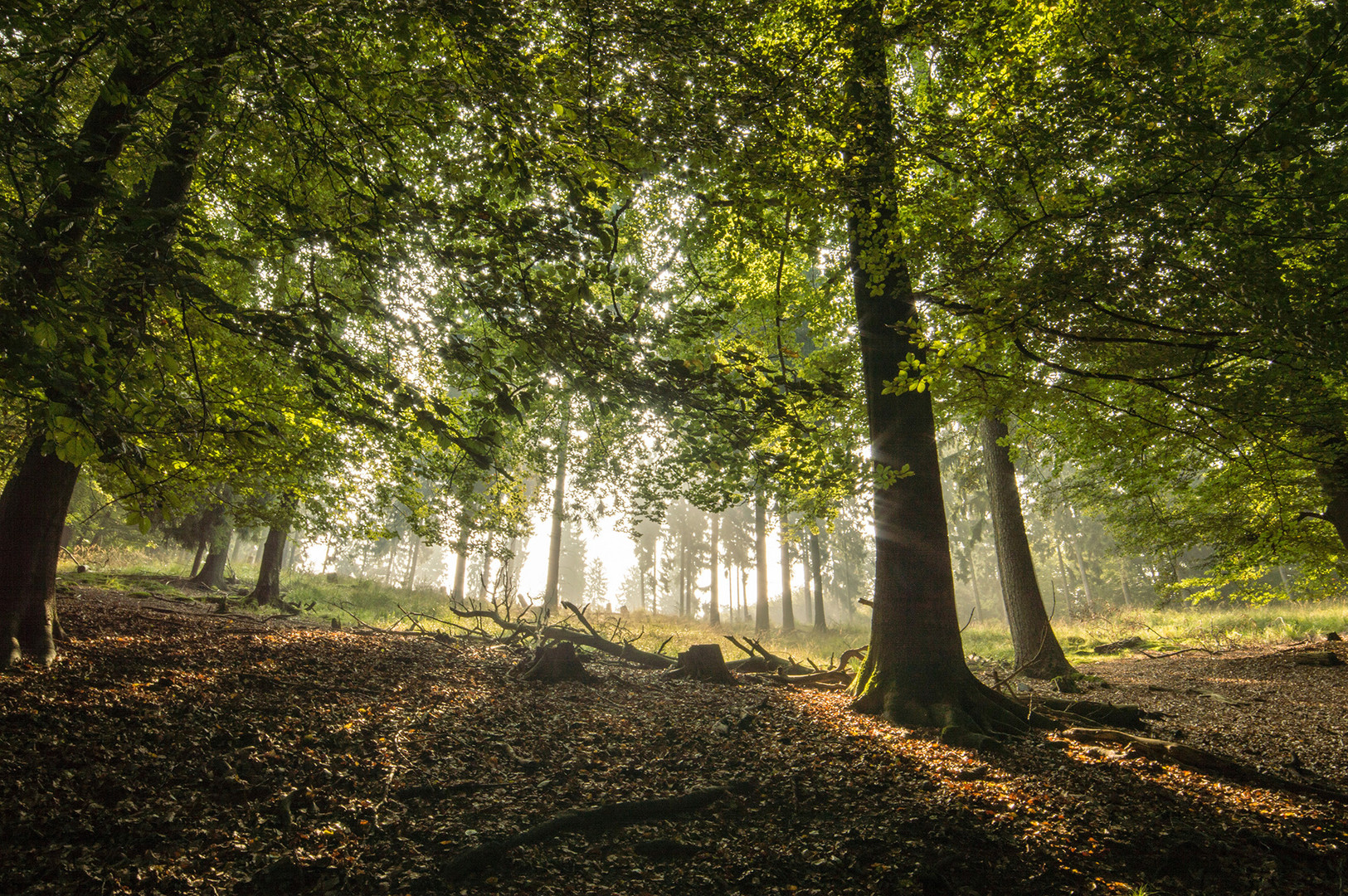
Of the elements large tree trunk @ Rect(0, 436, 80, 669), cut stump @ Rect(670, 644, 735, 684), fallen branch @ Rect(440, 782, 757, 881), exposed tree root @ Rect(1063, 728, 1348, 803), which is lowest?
fallen branch @ Rect(440, 782, 757, 881)

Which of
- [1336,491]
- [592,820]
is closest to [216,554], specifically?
[592,820]

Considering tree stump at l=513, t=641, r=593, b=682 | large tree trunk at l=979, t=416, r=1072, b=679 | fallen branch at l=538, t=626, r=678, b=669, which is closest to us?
tree stump at l=513, t=641, r=593, b=682

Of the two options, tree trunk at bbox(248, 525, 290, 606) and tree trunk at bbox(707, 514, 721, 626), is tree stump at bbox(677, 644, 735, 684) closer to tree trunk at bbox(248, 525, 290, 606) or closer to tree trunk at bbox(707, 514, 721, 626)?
tree trunk at bbox(248, 525, 290, 606)

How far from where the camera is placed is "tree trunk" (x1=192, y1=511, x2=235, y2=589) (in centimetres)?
1545

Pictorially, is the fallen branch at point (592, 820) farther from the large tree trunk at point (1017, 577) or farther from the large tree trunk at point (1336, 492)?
the large tree trunk at point (1336, 492)

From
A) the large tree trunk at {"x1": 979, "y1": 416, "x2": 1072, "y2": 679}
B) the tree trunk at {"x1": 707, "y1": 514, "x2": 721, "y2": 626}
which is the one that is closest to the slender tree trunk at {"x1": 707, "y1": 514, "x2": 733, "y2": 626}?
the tree trunk at {"x1": 707, "y1": 514, "x2": 721, "y2": 626}

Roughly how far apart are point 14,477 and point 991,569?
6895cm

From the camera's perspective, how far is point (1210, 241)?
14.3 feet

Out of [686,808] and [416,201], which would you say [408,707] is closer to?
[686,808]

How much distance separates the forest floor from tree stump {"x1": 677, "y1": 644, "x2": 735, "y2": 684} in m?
1.92

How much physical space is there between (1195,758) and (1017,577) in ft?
18.8

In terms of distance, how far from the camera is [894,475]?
5.37m

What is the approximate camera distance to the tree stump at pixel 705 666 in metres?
7.93

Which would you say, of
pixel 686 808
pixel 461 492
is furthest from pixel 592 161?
pixel 686 808
